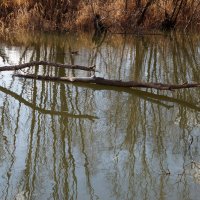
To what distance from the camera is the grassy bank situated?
13.4 metres

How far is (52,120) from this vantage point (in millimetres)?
5035

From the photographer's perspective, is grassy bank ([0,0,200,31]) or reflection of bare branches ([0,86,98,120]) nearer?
reflection of bare branches ([0,86,98,120])

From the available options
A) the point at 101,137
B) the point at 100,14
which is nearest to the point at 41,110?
the point at 101,137

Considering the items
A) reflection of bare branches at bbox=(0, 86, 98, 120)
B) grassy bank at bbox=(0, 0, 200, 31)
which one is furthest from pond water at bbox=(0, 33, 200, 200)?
grassy bank at bbox=(0, 0, 200, 31)

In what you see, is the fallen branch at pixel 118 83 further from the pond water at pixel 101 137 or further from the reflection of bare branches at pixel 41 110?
the reflection of bare branches at pixel 41 110

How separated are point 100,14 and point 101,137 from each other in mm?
9669

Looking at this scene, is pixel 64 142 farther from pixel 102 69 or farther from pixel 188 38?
pixel 188 38

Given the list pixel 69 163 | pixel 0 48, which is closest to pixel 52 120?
pixel 69 163

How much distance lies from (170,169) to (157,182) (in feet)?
0.86

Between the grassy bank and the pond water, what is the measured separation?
17.8 ft

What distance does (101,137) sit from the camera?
4.49 m

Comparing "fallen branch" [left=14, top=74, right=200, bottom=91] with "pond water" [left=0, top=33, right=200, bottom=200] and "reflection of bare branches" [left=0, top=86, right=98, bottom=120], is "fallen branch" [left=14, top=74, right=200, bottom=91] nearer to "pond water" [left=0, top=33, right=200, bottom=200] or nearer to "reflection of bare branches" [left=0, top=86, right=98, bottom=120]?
"pond water" [left=0, top=33, right=200, bottom=200]

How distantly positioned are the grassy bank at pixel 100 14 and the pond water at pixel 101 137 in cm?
543

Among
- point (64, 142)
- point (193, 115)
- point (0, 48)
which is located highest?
point (0, 48)
